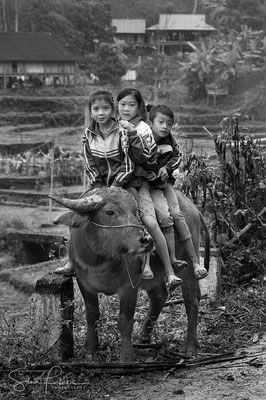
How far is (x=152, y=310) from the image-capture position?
5211 millimetres

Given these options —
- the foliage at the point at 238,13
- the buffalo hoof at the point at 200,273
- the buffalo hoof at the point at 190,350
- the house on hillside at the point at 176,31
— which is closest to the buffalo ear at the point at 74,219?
the buffalo hoof at the point at 200,273

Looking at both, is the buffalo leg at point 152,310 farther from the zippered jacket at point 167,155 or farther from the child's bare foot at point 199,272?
the zippered jacket at point 167,155

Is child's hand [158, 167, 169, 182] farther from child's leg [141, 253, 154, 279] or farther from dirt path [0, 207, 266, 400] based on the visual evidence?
dirt path [0, 207, 266, 400]

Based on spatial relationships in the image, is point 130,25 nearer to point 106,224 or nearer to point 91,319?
point 91,319

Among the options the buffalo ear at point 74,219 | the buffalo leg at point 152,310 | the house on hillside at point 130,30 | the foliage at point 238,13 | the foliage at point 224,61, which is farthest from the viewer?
the house on hillside at point 130,30

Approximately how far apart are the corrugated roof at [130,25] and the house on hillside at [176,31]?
0.51 meters

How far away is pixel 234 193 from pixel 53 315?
11.3 ft

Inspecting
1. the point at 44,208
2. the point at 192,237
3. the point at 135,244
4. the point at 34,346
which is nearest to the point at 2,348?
the point at 34,346

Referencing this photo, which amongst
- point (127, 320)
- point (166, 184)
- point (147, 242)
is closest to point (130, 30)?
point (166, 184)

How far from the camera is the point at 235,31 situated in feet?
154

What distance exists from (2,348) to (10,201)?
1834cm

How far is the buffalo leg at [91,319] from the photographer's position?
179 inches

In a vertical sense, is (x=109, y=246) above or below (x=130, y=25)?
below

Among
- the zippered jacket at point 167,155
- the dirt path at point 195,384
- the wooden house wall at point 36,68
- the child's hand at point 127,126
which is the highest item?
the child's hand at point 127,126
